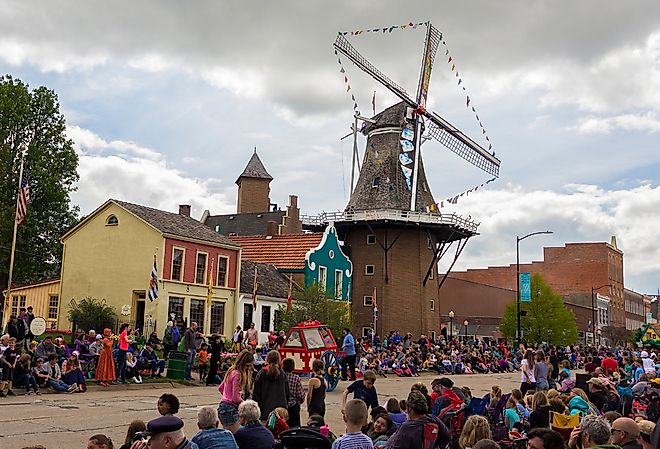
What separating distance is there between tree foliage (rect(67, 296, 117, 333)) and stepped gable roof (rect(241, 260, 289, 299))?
7738 millimetres

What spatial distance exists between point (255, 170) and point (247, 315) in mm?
45527

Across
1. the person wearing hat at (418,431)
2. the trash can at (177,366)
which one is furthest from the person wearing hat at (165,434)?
the trash can at (177,366)

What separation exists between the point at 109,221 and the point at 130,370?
15768 millimetres

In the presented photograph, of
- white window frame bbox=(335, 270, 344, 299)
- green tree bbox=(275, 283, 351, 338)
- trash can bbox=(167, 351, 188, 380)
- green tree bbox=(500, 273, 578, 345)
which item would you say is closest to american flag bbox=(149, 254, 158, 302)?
green tree bbox=(275, 283, 351, 338)

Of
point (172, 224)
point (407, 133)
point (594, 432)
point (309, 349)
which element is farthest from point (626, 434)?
point (407, 133)

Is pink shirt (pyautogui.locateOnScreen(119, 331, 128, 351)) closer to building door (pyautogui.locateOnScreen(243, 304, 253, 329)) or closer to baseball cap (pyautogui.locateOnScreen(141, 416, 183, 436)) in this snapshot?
baseball cap (pyautogui.locateOnScreen(141, 416, 183, 436))

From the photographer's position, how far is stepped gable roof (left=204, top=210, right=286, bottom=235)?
74.9 m

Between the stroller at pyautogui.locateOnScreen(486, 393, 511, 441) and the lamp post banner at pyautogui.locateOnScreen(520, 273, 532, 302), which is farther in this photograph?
the lamp post banner at pyautogui.locateOnScreen(520, 273, 532, 302)

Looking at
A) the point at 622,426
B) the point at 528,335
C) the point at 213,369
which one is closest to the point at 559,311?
the point at 528,335

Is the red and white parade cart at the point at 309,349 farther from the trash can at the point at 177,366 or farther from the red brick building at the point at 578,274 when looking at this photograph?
the red brick building at the point at 578,274

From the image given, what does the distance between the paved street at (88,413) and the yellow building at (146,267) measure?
42.2 feet

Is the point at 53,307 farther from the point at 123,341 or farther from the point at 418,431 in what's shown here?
the point at 418,431

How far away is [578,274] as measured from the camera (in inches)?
3629

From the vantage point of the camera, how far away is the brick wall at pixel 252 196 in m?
82.3
